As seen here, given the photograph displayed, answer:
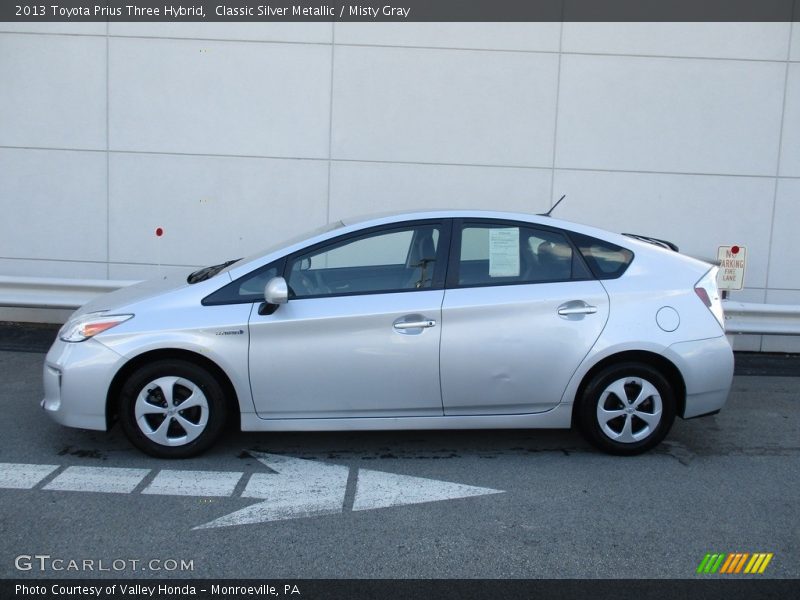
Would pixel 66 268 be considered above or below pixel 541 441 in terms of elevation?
above

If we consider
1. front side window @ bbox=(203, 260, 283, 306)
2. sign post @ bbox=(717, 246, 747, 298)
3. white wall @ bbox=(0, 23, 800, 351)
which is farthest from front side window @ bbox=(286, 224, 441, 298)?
sign post @ bbox=(717, 246, 747, 298)

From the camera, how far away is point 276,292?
4852 mm

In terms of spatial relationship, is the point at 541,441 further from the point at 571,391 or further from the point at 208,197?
the point at 208,197

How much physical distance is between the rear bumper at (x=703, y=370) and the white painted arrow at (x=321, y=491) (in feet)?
4.76

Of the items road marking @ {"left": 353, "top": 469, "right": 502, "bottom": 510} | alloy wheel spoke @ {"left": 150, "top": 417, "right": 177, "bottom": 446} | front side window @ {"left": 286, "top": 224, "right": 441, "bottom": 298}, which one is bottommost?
road marking @ {"left": 353, "top": 469, "right": 502, "bottom": 510}

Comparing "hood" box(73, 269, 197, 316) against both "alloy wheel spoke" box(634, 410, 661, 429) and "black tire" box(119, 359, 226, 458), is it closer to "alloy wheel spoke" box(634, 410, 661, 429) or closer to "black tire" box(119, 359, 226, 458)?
"black tire" box(119, 359, 226, 458)

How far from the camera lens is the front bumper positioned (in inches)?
194

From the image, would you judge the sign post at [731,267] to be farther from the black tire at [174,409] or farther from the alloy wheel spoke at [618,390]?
the black tire at [174,409]

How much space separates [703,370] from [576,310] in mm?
920

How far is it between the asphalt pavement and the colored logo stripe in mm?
55
